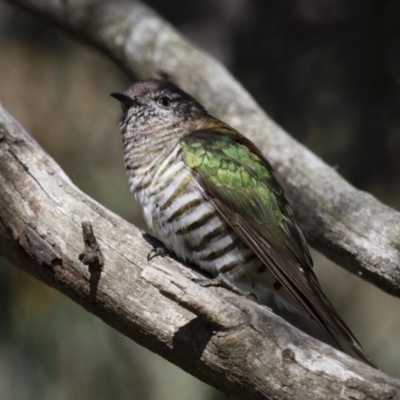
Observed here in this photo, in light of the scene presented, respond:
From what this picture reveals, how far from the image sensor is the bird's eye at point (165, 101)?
191 inches

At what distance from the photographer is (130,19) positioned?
6.32 meters

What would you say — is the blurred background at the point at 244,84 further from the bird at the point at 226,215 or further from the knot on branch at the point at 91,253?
the knot on branch at the point at 91,253

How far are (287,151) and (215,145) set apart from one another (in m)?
1.00

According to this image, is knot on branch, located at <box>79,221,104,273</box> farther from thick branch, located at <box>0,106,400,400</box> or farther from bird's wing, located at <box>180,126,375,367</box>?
bird's wing, located at <box>180,126,375,367</box>

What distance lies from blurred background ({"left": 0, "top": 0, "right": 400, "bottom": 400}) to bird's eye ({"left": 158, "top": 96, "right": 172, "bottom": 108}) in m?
1.80

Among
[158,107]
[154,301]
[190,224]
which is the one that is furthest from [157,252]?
[158,107]

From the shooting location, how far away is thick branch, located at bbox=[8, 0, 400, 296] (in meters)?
4.57

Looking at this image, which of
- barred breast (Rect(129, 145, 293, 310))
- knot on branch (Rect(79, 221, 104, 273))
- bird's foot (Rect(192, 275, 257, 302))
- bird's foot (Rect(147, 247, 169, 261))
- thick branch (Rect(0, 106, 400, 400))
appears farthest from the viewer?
barred breast (Rect(129, 145, 293, 310))

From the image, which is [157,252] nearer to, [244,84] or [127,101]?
[127,101]

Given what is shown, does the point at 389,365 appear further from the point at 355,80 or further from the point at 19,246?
the point at 19,246

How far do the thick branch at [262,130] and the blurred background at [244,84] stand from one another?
33.9 inches

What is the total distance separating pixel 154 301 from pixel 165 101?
62.1 inches

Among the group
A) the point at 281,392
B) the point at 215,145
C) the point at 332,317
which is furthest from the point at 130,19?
the point at 281,392

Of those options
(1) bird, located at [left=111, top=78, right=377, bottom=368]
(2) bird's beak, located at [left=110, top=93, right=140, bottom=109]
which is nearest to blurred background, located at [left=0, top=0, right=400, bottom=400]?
(2) bird's beak, located at [left=110, top=93, right=140, bottom=109]
